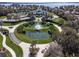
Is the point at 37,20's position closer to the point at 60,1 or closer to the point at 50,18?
the point at 50,18

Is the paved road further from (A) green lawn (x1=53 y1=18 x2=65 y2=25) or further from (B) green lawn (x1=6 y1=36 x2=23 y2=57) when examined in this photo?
(A) green lawn (x1=53 y1=18 x2=65 y2=25)

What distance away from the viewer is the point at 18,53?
1159mm

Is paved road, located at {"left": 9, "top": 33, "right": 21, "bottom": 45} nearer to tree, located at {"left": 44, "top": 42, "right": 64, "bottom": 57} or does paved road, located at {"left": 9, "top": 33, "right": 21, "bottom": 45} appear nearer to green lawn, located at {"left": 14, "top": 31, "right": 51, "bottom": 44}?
green lawn, located at {"left": 14, "top": 31, "right": 51, "bottom": 44}

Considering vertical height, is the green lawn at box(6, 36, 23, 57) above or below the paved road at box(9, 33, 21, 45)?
below

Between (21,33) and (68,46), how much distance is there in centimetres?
30

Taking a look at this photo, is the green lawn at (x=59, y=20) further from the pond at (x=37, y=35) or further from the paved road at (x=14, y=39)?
the paved road at (x=14, y=39)

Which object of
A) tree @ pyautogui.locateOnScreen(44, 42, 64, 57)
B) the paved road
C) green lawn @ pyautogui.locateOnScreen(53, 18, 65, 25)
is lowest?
tree @ pyautogui.locateOnScreen(44, 42, 64, 57)

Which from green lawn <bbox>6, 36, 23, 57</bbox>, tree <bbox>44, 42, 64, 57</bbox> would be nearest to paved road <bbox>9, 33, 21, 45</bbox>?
green lawn <bbox>6, 36, 23, 57</bbox>

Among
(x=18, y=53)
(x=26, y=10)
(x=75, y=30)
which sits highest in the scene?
(x=26, y=10)

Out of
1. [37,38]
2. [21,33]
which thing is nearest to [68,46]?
[37,38]

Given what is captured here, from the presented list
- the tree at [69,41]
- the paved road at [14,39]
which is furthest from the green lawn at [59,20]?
the paved road at [14,39]

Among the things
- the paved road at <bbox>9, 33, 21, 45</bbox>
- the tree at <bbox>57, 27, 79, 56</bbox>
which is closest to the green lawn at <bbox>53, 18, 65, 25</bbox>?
the tree at <bbox>57, 27, 79, 56</bbox>

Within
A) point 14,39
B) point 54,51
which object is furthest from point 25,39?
point 54,51

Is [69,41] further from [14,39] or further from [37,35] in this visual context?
[14,39]
